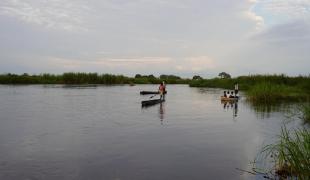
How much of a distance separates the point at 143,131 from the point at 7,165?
5603mm

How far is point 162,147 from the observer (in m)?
10.2

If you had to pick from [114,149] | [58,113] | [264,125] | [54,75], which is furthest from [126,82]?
[114,149]

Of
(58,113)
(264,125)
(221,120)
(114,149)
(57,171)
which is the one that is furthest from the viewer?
(58,113)

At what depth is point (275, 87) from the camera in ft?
85.8

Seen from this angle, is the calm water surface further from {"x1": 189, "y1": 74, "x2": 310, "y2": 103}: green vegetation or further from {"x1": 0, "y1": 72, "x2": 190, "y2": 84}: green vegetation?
{"x1": 0, "y1": 72, "x2": 190, "y2": 84}: green vegetation

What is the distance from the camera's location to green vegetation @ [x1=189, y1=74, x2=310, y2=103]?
2505cm

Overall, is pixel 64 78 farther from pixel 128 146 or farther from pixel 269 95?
pixel 128 146

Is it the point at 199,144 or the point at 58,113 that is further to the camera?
the point at 58,113

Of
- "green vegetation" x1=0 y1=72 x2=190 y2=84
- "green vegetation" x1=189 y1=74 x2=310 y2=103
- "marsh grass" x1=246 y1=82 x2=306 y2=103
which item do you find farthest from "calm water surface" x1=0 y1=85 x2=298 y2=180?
"green vegetation" x1=0 y1=72 x2=190 y2=84

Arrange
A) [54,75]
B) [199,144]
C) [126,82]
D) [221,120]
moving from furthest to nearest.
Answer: [126,82], [54,75], [221,120], [199,144]

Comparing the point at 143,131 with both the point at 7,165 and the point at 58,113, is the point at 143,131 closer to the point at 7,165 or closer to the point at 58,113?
the point at 7,165

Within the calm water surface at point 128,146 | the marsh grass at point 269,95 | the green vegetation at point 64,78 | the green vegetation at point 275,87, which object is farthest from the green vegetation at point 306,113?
the green vegetation at point 64,78

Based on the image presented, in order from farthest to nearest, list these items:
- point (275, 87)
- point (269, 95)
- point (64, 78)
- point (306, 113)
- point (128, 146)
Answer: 1. point (64, 78)
2. point (275, 87)
3. point (269, 95)
4. point (306, 113)
5. point (128, 146)

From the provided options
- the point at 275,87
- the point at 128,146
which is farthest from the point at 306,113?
the point at 275,87
